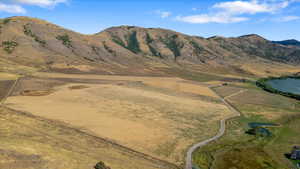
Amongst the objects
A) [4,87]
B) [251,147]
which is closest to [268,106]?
[251,147]

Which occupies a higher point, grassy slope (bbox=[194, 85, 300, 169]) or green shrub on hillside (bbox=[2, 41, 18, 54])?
green shrub on hillside (bbox=[2, 41, 18, 54])

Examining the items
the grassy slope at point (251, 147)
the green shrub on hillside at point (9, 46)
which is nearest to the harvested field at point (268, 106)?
the grassy slope at point (251, 147)

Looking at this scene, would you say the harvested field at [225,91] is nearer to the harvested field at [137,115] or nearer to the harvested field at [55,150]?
the harvested field at [137,115]

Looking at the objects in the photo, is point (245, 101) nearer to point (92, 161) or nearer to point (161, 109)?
point (161, 109)

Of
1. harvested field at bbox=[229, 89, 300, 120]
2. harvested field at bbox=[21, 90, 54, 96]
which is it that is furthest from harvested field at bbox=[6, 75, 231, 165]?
harvested field at bbox=[229, 89, 300, 120]

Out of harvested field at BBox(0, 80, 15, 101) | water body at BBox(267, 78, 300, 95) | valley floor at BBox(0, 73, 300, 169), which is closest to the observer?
valley floor at BBox(0, 73, 300, 169)

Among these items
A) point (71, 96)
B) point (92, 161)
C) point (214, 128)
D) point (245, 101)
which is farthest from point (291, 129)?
point (71, 96)

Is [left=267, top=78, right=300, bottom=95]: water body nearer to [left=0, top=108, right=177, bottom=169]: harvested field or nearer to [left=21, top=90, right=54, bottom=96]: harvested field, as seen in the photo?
[left=0, top=108, right=177, bottom=169]: harvested field
